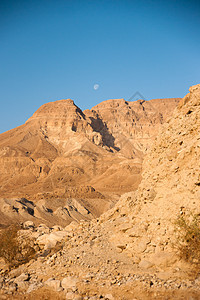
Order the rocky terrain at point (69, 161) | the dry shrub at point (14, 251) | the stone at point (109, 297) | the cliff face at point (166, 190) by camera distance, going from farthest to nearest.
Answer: the rocky terrain at point (69, 161) < the dry shrub at point (14, 251) < the cliff face at point (166, 190) < the stone at point (109, 297)

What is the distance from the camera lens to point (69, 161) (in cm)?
6894

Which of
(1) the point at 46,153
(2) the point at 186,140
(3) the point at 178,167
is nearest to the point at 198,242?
(3) the point at 178,167

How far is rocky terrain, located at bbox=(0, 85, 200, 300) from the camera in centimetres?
731

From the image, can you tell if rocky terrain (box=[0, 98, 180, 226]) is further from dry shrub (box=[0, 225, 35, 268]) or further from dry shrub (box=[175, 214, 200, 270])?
dry shrub (box=[175, 214, 200, 270])

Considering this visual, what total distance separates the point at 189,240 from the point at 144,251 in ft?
4.68

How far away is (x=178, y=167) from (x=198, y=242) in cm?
235

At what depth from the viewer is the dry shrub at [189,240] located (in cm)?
741

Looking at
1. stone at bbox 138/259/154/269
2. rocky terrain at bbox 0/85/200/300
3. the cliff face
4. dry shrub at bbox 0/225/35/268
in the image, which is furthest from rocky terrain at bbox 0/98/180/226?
stone at bbox 138/259/154/269

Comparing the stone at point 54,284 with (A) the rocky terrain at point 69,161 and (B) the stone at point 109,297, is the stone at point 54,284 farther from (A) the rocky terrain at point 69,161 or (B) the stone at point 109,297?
(A) the rocky terrain at point 69,161

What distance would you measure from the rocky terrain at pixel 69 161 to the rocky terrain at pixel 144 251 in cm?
1824

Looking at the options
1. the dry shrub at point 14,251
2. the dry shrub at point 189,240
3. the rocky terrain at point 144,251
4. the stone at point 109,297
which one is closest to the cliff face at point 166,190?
the rocky terrain at point 144,251

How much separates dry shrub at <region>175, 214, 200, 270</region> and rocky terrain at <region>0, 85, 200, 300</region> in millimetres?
161

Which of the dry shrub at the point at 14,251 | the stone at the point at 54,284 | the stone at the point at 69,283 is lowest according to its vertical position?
the stone at the point at 69,283

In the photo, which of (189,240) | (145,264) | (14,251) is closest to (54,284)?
(145,264)
